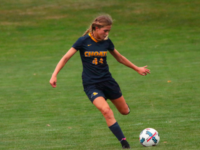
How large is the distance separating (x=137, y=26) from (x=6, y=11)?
340 inches

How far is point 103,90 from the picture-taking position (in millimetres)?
5504

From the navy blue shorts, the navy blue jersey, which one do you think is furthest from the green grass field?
the navy blue jersey

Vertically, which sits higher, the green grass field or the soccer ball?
the soccer ball

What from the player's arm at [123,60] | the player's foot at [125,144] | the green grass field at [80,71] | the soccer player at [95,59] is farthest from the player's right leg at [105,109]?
the player's arm at [123,60]

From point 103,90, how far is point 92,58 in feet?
1.62

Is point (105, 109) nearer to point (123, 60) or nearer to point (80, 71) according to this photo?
point (123, 60)

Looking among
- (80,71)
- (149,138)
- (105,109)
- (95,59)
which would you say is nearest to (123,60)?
(95,59)

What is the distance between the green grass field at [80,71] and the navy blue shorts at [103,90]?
0.72m

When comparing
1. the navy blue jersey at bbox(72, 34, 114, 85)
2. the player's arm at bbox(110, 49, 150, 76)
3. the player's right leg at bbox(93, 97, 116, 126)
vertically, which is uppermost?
the navy blue jersey at bbox(72, 34, 114, 85)

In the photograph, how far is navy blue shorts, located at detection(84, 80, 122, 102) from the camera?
5324 mm

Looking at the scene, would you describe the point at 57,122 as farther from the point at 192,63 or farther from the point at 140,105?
the point at 192,63

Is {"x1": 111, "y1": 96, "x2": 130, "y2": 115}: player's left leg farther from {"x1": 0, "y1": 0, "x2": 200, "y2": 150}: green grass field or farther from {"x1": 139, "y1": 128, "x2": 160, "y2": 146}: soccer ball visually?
{"x1": 139, "y1": 128, "x2": 160, "y2": 146}: soccer ball

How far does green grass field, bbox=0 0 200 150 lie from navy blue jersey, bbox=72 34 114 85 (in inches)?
38.9

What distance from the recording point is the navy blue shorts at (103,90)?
5.32m
